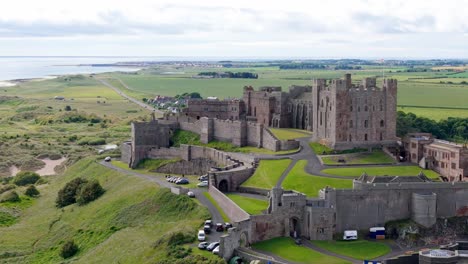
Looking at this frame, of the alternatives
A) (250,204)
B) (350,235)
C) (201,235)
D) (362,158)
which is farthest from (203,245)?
(362,158)

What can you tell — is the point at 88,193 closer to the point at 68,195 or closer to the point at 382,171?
the point at 68,195

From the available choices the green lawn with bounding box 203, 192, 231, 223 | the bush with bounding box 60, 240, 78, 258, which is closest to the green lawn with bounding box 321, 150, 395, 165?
the green lawn with bounding box 203, 192, 231, 223

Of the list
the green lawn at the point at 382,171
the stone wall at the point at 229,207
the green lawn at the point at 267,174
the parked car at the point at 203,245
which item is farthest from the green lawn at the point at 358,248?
the green lawn at the point at 382,171

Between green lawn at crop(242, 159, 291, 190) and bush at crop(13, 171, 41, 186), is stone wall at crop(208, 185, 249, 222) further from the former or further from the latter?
bush at crop(13, 171, 41, 186)

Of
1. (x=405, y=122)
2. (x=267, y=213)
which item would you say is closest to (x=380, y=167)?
(x=267, y=213)

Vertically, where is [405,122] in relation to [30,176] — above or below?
above

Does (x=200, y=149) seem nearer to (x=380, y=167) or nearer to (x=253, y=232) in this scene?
(x=380, y=167)

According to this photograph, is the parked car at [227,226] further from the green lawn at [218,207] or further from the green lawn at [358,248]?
the green lawn at [358,248]
